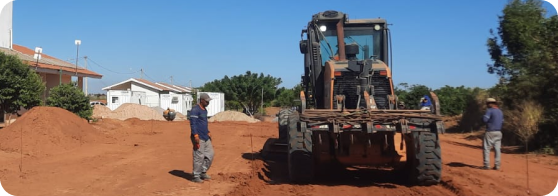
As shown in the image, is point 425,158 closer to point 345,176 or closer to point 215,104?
point 345,176

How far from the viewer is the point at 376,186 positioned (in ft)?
29.8

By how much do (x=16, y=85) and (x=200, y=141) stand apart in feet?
38.5

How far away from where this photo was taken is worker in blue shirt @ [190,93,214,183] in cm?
934

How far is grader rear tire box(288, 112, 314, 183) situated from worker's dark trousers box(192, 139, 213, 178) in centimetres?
164

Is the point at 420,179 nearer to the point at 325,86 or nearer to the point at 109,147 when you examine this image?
the point at 325,86

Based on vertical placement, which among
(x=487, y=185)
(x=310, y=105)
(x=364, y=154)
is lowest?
(x=487, y=185)

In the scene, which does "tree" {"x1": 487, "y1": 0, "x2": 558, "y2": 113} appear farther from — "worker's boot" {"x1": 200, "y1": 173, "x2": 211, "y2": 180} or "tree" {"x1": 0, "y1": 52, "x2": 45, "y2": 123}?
"tree" {"x1": 0, "y1": 52, "x2": 45, "y2": 123}

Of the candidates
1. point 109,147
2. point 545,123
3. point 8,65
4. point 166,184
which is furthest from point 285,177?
point 8,65

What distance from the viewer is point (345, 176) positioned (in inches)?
406

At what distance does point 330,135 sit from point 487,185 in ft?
9.98

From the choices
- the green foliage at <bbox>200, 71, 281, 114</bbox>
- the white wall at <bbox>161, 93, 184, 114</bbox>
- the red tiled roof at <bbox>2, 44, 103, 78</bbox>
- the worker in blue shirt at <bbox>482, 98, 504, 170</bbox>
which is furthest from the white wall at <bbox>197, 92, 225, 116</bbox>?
the worker in blue shirt at <bbox>482, 98, 504, 170</bbox>

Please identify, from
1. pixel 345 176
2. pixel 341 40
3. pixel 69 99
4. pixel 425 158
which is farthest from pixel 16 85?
pixel 425 158

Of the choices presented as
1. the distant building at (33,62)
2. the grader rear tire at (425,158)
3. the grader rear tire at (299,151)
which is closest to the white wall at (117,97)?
the distant building at (33,62)

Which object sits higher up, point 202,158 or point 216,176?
point 202,158
